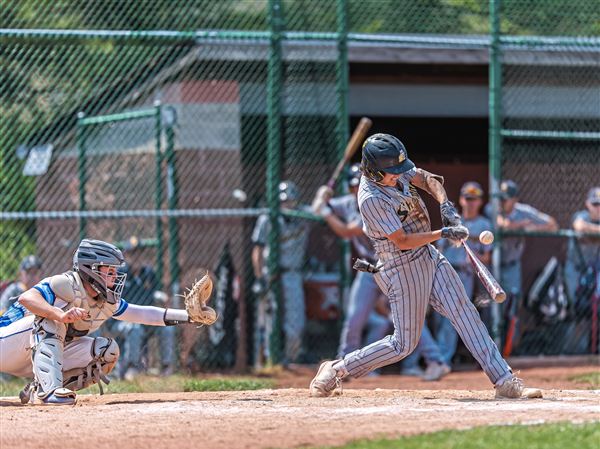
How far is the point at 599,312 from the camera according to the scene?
1235cm

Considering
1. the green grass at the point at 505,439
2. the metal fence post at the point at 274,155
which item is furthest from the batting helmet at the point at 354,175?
the green grass at the point at 505,439

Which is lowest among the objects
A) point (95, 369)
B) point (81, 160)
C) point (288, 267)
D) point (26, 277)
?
point (95, 369)

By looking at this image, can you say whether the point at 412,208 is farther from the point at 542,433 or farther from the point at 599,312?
the point at 599,312

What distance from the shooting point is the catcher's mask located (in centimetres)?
712

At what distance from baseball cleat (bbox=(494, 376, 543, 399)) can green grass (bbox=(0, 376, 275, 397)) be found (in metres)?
2.48

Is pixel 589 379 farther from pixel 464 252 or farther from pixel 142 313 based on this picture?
pixel 142 313

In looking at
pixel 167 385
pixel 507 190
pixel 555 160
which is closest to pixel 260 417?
pixel 167 385

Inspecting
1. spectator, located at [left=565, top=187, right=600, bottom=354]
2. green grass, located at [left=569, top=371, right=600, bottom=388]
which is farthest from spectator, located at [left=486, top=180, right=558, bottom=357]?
green grass, located at [left=569, top=371, right=600, bottom=388]

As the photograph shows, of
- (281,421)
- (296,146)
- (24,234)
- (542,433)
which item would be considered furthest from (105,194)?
(542,433)

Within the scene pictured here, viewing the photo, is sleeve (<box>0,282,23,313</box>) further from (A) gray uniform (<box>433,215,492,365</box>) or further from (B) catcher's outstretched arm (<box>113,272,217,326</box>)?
(A) gray uniform (<box>433,215,492,365</box>)

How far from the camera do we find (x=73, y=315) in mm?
6902

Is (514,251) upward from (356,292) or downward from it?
upward

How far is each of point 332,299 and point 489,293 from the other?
490cm

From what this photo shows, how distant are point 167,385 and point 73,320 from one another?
6.91 ft
